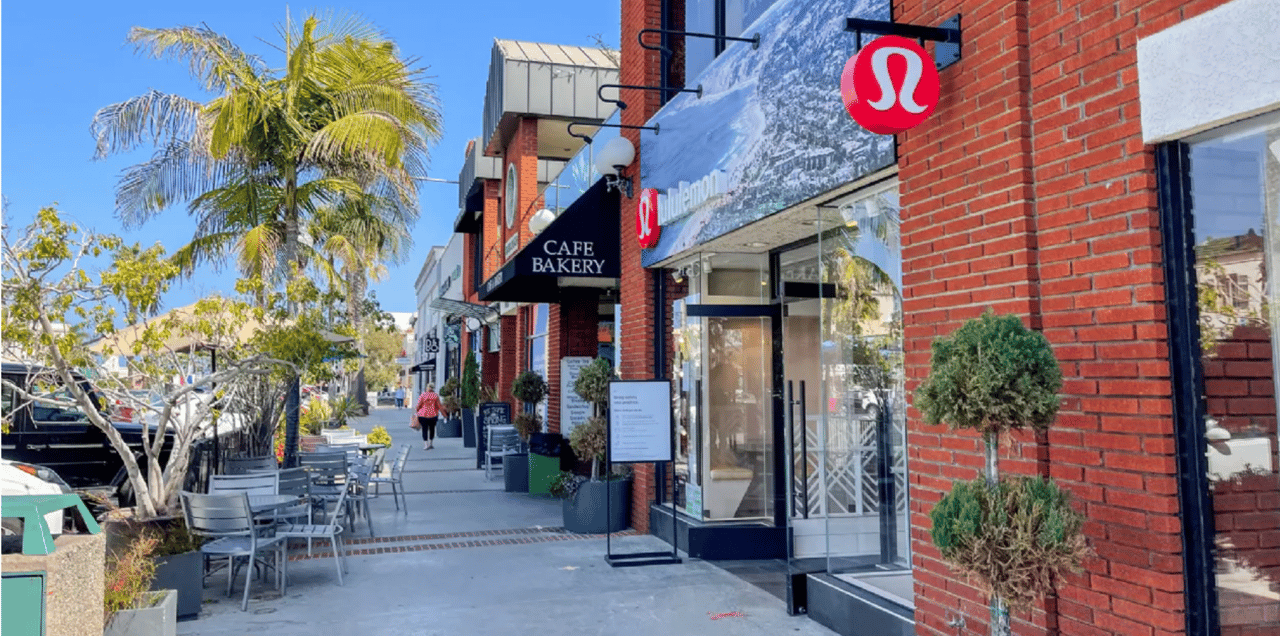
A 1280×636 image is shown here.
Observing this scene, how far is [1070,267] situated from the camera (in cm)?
384

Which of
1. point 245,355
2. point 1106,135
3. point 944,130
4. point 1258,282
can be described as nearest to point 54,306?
point 245,355

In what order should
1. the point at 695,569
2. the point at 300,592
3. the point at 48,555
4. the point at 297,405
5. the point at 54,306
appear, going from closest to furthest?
the point at 48,555, the point at 54,306, the point at 300,592, the point at 695,569, the point at 297,405

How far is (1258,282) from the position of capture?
327cm

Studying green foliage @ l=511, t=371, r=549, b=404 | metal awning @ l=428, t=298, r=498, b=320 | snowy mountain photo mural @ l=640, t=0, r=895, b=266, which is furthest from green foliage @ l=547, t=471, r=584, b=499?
metal awning @ l=428, t=298, r=498, b=320

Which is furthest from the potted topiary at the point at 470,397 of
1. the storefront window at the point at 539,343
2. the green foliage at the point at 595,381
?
the green foliage at the point at 595,381

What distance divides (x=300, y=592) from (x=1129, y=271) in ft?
20.7

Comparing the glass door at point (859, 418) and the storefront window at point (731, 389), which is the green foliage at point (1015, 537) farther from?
the storefront window at point (731, 389)

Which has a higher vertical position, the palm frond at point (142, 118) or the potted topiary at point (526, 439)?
the palm frond at point (142, 118)

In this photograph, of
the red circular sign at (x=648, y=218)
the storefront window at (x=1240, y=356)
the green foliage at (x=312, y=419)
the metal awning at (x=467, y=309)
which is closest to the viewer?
the storefront window at (x=1240, y=356)

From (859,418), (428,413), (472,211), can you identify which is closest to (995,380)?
(859,418)

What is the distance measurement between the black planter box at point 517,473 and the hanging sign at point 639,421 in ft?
18.2

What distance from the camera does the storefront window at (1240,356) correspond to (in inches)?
128

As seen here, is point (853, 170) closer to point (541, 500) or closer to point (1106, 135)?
point (1106, 135)

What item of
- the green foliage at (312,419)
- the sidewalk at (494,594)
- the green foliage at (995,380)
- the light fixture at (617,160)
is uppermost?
the light fixture at (617,160)
